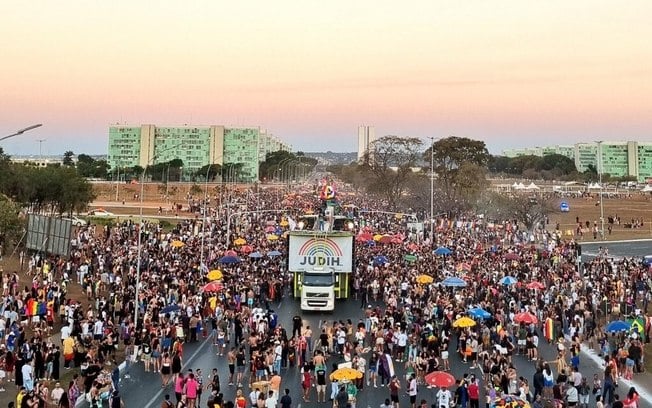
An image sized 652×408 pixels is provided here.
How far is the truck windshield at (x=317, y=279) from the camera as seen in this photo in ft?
94.5

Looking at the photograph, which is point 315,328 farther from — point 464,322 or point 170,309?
point 464,322

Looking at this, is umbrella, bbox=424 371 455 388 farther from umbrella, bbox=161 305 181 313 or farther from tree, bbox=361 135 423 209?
tree, bbox=361 135 423 209

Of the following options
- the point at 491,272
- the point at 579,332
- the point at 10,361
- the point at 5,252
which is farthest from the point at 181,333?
the point at 5,252

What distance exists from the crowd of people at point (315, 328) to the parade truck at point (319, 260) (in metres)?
1.53

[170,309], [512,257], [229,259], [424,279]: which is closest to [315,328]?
[170,309]

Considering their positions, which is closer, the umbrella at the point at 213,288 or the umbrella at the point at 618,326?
the umbrella at the point at 618,326

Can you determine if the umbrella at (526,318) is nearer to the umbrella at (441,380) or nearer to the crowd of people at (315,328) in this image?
the crowd of people at (315,328)

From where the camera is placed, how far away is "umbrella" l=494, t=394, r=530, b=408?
15.1 metres

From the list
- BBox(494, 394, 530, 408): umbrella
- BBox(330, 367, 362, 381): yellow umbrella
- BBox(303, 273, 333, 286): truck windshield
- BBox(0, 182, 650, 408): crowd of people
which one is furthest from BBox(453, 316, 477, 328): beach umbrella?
BBox(303, 273, 333, 286): truck windshield

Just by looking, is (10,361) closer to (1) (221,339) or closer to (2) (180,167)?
(1) (221,339)

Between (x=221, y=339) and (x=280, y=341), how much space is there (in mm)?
3112

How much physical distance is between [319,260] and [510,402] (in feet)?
47.7

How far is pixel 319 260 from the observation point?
29016 millimetres

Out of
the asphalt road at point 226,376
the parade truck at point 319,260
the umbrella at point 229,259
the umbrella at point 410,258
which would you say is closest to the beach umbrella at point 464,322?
the asphalt road at point 226,376
